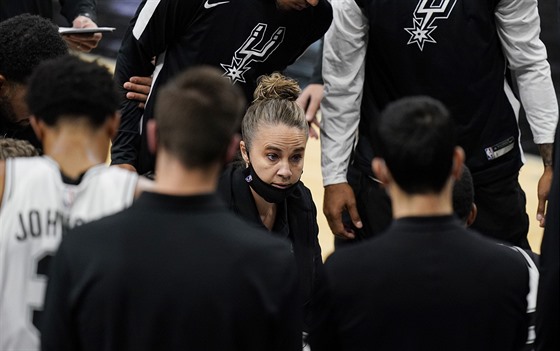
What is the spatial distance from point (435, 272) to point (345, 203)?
1.77 metres

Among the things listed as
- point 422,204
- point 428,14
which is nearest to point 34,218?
point 422,204

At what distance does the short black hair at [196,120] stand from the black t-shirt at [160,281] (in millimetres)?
87

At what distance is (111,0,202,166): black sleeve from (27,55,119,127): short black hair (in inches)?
53.7

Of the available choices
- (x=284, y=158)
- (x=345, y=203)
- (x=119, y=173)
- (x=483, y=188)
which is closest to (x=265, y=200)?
(x=284, y=158)

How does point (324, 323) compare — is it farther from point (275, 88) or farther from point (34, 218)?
point (275, 88)

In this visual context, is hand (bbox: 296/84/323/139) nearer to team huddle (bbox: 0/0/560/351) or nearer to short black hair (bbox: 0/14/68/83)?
short black hair (bbox: 0/14/68/83)

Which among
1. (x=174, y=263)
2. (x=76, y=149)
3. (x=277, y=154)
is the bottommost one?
(x=277, y=154)

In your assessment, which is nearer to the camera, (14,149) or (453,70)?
(14,149)

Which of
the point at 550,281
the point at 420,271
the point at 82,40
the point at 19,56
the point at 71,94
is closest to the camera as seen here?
the point at 420,271

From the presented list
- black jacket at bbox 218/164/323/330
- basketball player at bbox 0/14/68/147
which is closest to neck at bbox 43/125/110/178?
basketball player at bbox 0/14/68/147

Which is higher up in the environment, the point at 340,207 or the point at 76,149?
the point at 76,149

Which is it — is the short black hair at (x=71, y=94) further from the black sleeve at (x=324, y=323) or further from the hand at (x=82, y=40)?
the hand at (x=82, y=40)

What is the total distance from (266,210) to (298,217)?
0.35ft

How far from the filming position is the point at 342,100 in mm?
3887
